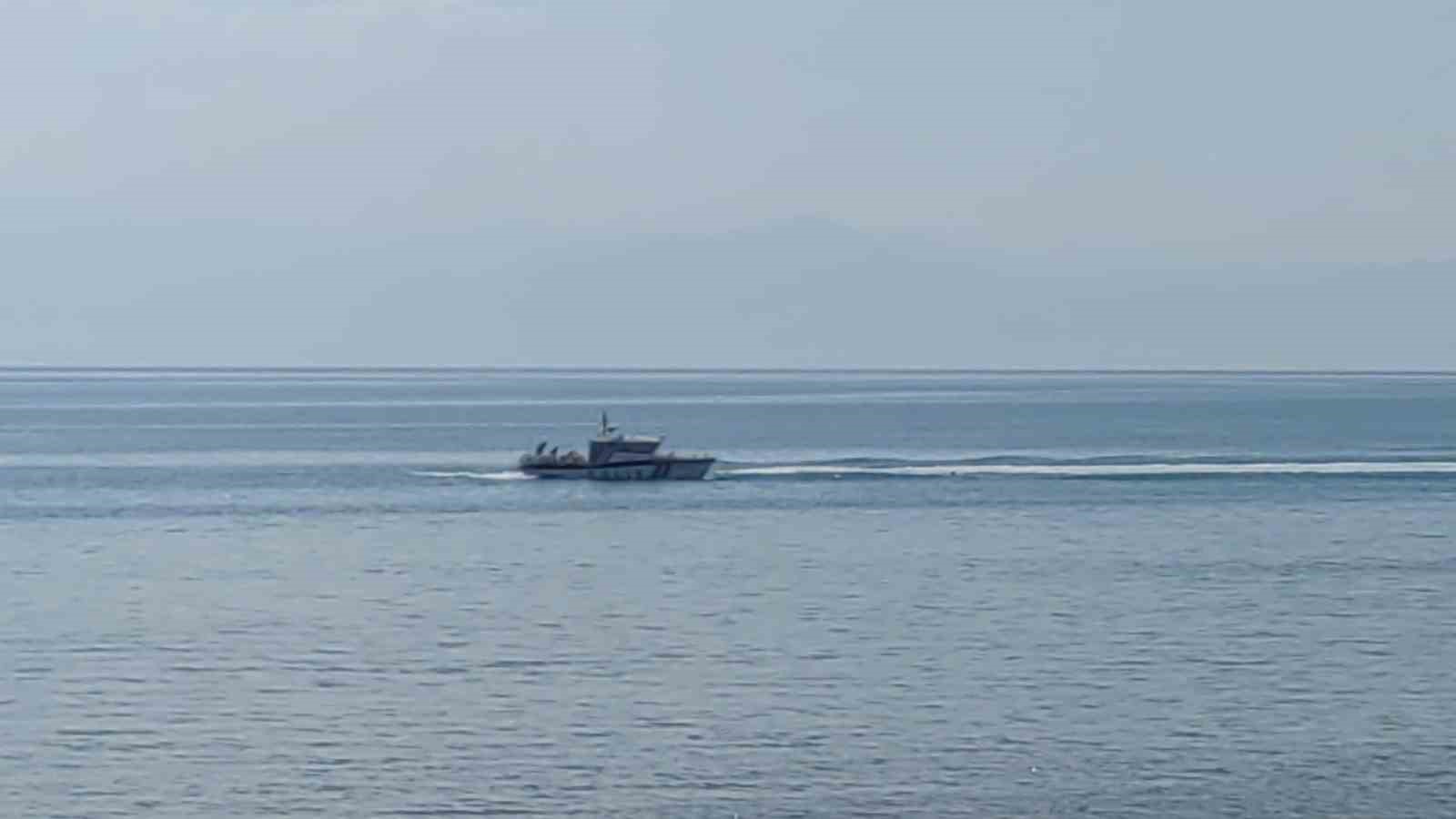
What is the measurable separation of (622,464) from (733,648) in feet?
174

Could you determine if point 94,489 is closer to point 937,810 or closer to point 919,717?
point 919,717

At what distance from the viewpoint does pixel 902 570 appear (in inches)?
2606

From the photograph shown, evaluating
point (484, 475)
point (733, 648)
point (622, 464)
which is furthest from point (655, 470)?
point (733, 648)

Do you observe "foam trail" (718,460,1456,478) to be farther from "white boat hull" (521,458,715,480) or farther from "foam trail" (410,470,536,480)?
"foam trail" (410,470,536,480)

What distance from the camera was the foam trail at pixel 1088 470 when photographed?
107250 mm

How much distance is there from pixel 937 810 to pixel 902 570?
102 feet

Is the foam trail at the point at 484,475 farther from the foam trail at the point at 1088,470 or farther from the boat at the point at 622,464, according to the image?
the foam trail at the point at 1088,470

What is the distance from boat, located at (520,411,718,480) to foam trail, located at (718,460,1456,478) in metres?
3.98

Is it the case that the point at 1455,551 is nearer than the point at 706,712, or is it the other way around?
the point at 706,712

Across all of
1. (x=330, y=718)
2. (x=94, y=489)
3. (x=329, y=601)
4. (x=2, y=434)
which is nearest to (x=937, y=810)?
(x=330, y=718)

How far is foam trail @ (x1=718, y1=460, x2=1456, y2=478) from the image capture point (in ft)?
352

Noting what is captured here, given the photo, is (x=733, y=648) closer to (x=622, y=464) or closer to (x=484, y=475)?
(x=622, y=464)

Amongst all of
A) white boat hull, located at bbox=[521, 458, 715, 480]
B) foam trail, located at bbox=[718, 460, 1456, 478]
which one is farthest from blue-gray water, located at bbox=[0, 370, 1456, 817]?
foam trail, located at bbox=[718, 460, 1456, 478]

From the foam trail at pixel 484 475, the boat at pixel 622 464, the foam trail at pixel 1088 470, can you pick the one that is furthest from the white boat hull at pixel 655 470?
the foam trail at pixel 1088 470
